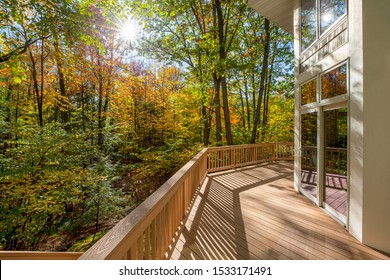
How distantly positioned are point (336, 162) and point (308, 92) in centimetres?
163

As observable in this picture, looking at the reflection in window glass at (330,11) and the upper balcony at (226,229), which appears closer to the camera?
the upper balcony at (226,229)

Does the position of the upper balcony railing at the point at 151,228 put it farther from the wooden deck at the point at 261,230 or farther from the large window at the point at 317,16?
the large window at the point at 317,16

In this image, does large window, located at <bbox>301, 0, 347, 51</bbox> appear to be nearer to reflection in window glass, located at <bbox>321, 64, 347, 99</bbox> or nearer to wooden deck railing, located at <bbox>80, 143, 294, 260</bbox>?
reflection in window glass, located at <bbox>321, 64, 347, 99</bbox>

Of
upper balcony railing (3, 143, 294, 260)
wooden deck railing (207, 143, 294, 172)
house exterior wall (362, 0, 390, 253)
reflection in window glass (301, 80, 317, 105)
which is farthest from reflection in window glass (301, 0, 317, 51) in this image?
upper balcony railing (3, 143, 294, 260)

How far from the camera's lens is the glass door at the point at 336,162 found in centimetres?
263

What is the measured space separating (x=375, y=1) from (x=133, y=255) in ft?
13.0

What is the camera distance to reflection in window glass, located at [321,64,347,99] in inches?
103

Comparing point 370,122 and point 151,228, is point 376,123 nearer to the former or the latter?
point 370,122

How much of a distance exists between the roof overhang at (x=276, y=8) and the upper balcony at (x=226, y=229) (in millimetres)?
4939

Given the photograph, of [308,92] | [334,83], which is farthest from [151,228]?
[308,92]

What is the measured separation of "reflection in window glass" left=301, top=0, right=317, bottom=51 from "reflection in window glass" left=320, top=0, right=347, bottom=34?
232 millimetres

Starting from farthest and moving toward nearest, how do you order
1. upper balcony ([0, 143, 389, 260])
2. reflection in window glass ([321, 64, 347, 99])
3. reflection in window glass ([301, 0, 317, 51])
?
reflection in window glass ([301, 0, 317, 51])
reflection in window glass ([321, 64, 347, 99])
upper balcony ([0, 143, 389, 260])

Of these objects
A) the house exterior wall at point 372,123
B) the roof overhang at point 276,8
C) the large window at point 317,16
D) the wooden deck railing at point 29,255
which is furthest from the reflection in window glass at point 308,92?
the wooden deck railing at point 29,255

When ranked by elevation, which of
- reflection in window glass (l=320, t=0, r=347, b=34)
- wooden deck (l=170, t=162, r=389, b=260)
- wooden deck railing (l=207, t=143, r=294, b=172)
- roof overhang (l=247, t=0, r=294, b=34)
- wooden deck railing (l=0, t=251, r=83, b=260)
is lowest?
wooden deck (l=170, t=162, r=389, b=260)
